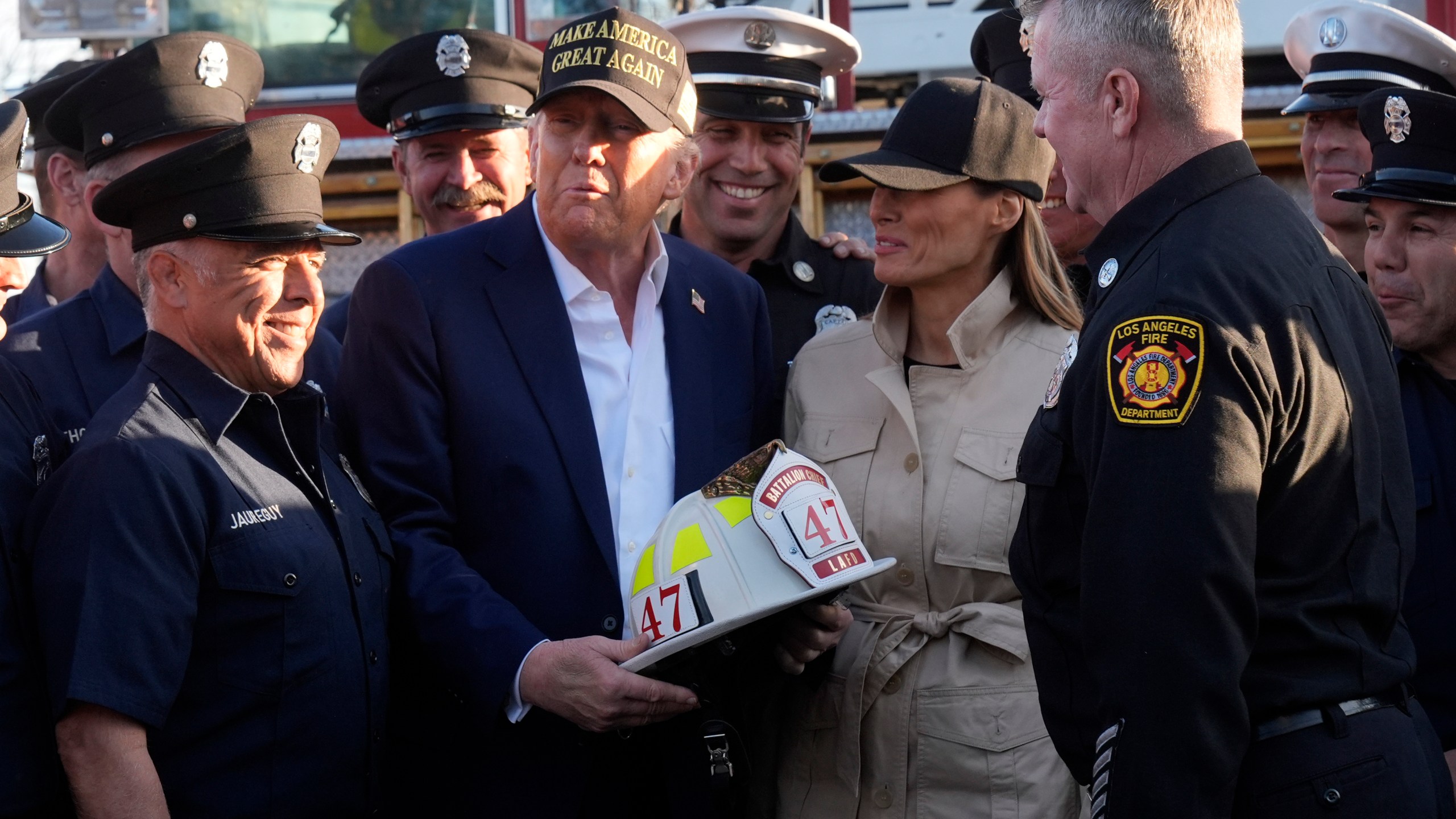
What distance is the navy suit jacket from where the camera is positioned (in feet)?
9.13

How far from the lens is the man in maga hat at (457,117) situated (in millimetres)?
4047

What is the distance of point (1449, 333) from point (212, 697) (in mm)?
2507

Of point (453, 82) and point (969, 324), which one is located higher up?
point (453, 82)

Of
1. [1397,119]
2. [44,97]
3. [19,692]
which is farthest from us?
[44,97]

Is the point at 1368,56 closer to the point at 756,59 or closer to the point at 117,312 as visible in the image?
the point at 756,59

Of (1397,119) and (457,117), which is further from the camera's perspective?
(457,117)

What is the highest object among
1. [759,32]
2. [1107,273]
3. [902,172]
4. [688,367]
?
[759,32]

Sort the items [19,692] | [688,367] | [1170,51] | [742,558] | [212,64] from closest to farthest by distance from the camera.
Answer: [1170,51], [19,692], [742,558], [688,367], [212,64]

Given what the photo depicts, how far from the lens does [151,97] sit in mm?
3207

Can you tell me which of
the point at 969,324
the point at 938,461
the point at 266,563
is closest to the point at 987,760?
the point at 938,461

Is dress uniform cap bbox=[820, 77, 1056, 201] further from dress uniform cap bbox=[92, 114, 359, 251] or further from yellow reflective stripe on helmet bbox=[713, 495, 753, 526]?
dress uniform cap bbox=[92, 114, 359, 251]

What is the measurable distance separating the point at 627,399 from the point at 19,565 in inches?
46.1

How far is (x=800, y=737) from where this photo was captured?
114 inches

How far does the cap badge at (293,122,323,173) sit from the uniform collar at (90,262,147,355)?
48cm
